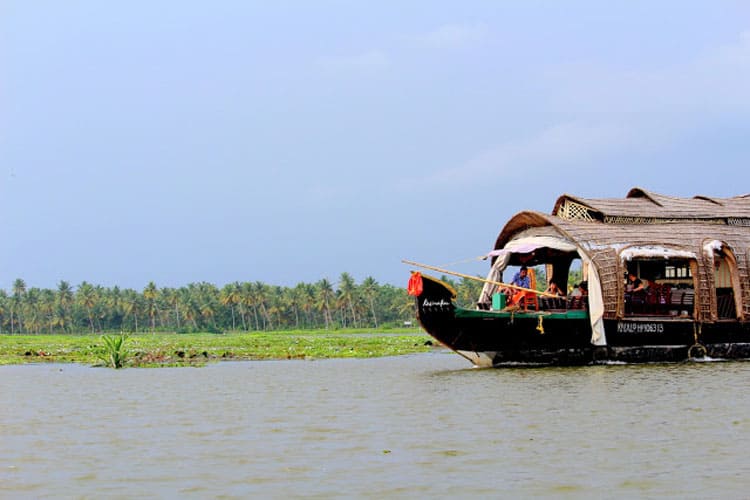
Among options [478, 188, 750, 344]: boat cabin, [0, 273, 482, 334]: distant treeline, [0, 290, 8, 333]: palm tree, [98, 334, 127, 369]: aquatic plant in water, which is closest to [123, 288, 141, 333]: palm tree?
[0, 273, 482, 334]: distant treeline

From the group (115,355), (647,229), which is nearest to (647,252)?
(647,229)

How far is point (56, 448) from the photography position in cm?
866

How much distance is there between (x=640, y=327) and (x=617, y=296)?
792mm

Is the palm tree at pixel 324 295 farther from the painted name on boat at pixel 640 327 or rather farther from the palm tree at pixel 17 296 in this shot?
the painted name on boat at pixel 640 327

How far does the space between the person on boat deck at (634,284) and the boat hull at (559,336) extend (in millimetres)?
865

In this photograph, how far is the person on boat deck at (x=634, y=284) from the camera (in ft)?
60.8

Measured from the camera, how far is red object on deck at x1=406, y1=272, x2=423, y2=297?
53.6 feet

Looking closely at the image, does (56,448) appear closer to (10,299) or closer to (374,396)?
(374,396)

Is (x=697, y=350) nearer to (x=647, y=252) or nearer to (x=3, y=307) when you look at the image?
(x=647, y=252)

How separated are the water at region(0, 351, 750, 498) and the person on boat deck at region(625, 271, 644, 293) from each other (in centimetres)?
340

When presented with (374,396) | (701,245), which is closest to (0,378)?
(374,396)

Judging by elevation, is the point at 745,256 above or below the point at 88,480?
above

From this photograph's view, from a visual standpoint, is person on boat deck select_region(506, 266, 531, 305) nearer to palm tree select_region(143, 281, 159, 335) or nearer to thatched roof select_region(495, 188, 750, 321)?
thatched roof select_region(495, 188, 750, 321)

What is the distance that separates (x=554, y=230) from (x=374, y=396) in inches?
287
